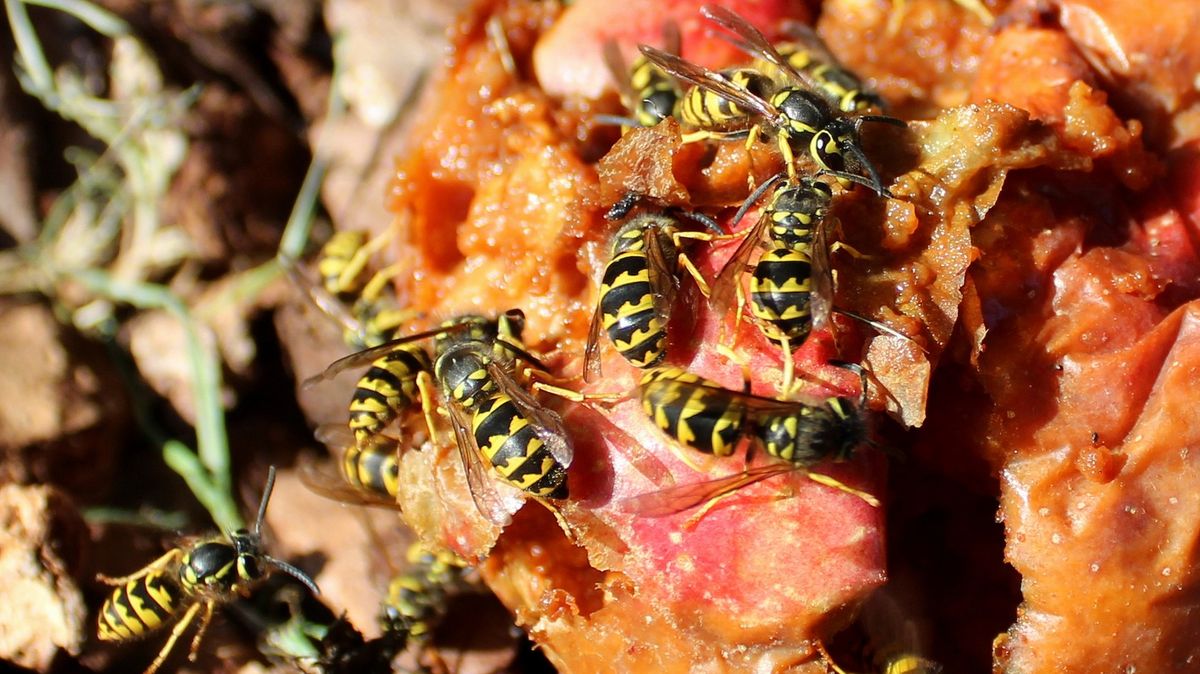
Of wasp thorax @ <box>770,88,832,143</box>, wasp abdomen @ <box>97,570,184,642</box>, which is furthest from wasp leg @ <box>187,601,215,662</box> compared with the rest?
wasp thorax @ <box>770,88,832,143</box>

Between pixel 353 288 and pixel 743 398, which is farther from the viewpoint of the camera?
pixel 353 288

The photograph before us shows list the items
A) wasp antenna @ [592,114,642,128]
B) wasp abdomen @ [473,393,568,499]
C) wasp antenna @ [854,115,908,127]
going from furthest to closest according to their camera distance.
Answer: wasp antenna @ [592,114,642,128]
wasp antenna @ [854,115,908,127]
wasp abdomen @ [473,393,568,499]

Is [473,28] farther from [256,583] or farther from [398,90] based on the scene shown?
[256,583]

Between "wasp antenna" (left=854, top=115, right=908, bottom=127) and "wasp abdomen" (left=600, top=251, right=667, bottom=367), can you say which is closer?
"wasp abdomen" (left=600, top=251, right=667, bottom=367)

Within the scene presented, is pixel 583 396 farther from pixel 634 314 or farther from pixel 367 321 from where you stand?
pixel 367 321

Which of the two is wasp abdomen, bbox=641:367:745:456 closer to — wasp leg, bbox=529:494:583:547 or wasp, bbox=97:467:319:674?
wasp leg, bbox=529:494:583:547

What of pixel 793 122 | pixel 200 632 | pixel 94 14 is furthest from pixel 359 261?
pixel 793 122

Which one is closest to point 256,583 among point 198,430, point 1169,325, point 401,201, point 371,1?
point 198,430

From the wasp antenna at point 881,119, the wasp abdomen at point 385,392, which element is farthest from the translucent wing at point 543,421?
the wasp antenna at point 881,119
